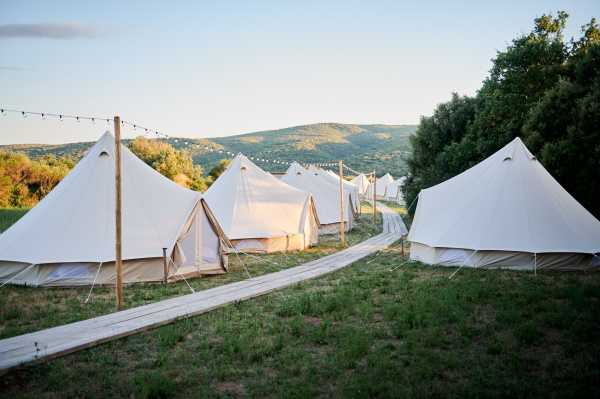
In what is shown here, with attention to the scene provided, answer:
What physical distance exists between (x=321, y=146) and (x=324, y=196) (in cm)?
7897

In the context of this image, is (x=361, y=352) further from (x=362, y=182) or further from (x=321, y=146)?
(x=321, y=146)

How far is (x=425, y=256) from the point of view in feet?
47.6

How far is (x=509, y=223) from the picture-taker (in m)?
12.8

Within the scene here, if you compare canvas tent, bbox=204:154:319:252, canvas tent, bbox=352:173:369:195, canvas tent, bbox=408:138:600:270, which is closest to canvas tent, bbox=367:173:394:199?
canvas tent, bbox=352:173:369:195

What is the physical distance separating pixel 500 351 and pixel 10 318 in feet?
26.2

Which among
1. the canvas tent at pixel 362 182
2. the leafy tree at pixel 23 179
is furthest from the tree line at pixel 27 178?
the canvas tent at pixel 362 182

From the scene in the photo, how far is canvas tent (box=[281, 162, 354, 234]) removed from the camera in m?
27.7

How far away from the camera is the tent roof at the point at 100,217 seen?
459 inches

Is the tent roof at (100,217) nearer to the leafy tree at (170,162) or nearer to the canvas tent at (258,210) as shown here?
the canvas tent at (258,210)

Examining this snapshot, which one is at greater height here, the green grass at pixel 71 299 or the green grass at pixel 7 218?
the green grass at pixel 7 218

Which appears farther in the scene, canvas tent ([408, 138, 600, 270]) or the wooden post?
canvas tent ([408, 138, 600, 270])

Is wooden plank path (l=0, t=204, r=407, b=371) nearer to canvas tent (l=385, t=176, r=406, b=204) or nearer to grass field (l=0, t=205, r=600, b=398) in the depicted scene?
grass field (l=0, t=205, r=600, b=398)

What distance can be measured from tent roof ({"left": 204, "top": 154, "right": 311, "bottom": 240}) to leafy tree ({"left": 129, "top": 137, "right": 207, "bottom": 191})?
19.6 m

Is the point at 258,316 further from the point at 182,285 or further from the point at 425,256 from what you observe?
the point at 425,256
